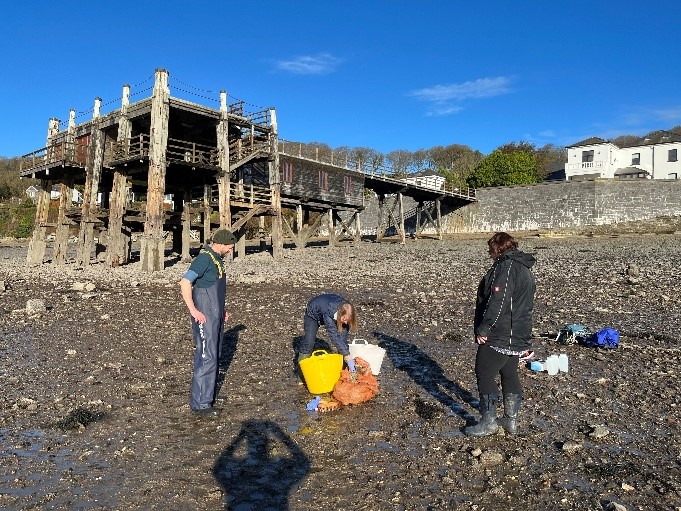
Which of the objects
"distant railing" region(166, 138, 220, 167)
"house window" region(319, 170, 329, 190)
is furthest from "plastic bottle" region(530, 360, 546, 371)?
"house window" region(319, 170, 329, 190)

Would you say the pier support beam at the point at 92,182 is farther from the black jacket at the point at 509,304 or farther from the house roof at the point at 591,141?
the house roof at the point at 591,141

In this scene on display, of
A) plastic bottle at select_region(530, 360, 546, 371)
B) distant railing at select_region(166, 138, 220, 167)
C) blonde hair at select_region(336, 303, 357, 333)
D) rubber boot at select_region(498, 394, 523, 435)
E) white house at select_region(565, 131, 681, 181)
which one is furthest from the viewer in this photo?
white house at select_region(565, 131, 681, 181)

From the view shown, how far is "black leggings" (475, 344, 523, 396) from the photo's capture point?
214 inches

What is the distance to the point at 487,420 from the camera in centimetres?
555

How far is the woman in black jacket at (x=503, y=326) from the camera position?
531 cm

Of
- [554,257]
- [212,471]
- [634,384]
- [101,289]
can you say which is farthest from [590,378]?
[554,257]

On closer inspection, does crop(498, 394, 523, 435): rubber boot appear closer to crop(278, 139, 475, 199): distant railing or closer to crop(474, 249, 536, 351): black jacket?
crop(474, 249, 536, 351): black jacket

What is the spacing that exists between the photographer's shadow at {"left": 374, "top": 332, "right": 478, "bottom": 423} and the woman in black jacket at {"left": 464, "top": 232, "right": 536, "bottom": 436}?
2.38 feet

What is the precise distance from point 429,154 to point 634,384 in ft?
296

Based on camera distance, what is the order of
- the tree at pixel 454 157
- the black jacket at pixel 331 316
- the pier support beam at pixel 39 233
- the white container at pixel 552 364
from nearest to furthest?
the black jacket at pixel 331 316
the white container at pixel 552 364
the pier support beam at pixel 39 233
the tree at pixel 454 157

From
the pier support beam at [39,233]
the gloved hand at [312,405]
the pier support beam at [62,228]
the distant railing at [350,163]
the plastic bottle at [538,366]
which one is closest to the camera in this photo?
the gloved hand at [312,405]

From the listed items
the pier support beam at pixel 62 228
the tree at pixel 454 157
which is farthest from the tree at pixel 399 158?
the pier support beam at pixel 62 228

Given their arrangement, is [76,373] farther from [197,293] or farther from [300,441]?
[300,441]

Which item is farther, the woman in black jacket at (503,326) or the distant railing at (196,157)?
the distant railing at (196,157)
